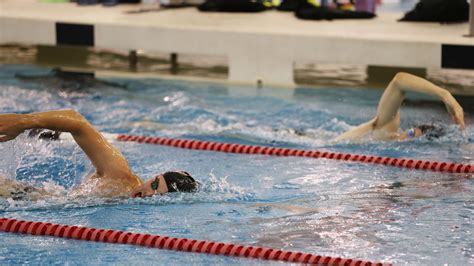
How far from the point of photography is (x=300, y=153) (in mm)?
5113

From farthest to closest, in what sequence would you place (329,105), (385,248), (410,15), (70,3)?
1. (70,3)
2. (410,15)
3. (329,105)
4. (385,248)

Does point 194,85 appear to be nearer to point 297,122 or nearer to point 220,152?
point 297,122

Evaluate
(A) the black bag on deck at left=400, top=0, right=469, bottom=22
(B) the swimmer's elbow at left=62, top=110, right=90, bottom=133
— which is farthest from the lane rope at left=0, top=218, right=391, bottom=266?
(A) the black bag on deck at left=400, top=0, right=469, bottom=22

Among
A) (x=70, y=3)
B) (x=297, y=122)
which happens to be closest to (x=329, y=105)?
(x=297, y=122)

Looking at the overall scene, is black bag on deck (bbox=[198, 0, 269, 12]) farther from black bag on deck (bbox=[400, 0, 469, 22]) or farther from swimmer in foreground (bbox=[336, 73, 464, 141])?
swimmer in foreground (bbox=[336, 73, 464, 141])

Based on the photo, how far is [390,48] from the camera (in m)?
6.68

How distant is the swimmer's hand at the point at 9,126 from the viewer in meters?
3.44

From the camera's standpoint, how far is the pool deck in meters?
6.65

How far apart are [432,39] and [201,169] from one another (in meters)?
2.48

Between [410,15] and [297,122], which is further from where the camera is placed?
[410,15]

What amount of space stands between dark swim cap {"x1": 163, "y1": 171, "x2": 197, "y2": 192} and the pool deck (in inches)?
120

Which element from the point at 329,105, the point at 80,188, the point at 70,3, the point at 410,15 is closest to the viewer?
the point at 80,188

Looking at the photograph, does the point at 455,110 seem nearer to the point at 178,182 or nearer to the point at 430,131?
the point at 430,131

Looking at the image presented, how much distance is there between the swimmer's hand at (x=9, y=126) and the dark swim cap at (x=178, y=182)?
655mm
